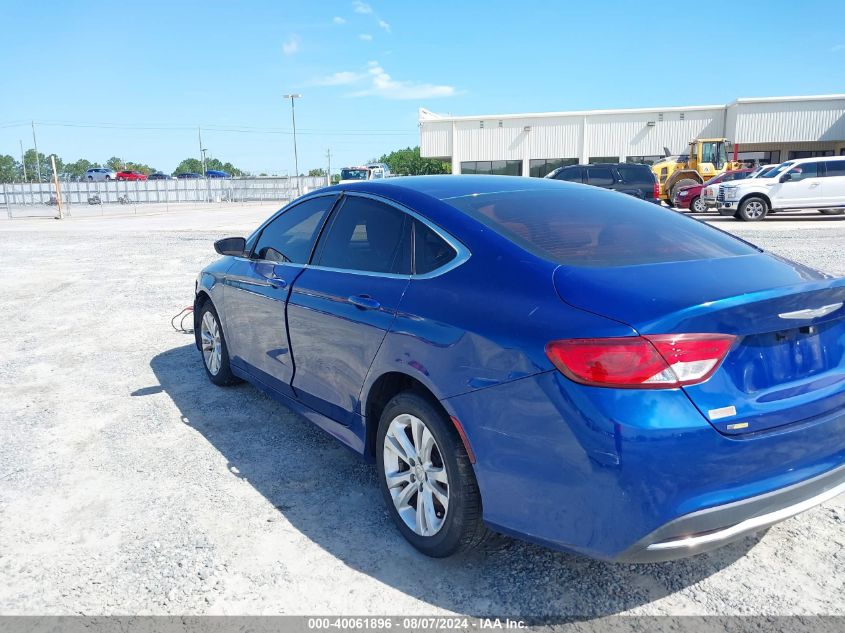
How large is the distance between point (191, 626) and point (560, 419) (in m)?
1.60

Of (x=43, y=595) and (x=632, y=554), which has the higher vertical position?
(x=632, y=554)

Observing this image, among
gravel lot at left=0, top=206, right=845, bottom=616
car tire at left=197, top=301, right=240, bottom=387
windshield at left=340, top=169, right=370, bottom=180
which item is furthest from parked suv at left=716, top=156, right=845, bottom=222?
windshield at left=340, top=169, right=370, bottom=180

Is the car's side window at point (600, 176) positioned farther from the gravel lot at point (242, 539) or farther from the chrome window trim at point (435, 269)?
the chrome window trim at point (435, 269)

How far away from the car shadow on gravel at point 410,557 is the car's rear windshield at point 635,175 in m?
19.3

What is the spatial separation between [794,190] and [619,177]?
5.01 m

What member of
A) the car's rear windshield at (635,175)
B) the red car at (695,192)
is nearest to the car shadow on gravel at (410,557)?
the car's rear windshield at (635,175)

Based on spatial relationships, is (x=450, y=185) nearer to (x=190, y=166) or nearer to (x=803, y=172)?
(x=803, y=172)

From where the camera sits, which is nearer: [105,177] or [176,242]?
[176,242]

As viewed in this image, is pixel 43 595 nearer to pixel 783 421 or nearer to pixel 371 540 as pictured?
pixel 371 540

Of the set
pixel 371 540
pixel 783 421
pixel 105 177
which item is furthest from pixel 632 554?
pixel 105 177

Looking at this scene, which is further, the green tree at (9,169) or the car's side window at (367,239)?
the green tree at (9,169)

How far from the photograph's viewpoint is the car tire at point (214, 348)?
202 inches

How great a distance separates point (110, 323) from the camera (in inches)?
312

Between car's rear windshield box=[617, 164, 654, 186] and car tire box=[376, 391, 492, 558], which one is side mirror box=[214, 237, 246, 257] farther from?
car's rear windshield box=[617, 164, 654, 186]
